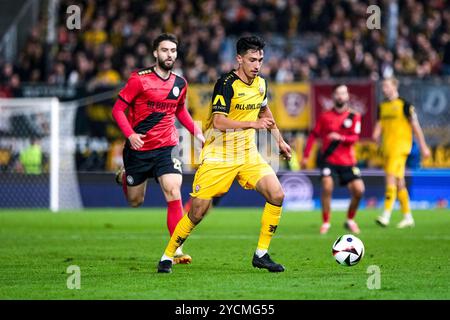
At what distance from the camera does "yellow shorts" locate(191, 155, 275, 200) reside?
9398 mm

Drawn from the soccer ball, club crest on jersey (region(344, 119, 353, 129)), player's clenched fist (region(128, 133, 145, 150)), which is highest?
club crest on jersey (region(344, 119, 353, 129))

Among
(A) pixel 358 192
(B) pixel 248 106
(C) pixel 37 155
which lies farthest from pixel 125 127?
(C) pixel 37 155

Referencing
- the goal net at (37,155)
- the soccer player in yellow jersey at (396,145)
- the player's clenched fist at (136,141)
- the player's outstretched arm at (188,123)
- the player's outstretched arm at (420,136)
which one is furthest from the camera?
the goal net at (37,155)

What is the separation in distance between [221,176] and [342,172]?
6093 millimetres

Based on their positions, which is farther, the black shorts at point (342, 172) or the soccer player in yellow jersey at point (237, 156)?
the black shorts at point (342, 172)

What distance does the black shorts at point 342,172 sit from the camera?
15.2 metres

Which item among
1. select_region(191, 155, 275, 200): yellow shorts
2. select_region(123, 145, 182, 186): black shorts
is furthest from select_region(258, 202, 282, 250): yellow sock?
select_region(123, 145, 182, 186): black shorts

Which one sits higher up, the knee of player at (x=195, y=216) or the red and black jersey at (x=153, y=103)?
the red and black jersey at (x=153, y=103)

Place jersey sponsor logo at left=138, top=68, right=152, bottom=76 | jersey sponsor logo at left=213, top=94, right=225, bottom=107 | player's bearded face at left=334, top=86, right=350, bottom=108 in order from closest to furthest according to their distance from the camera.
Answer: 1. jersey sponsor logo at left=213, top=94, right=225, bottom=107
2. jersey sponsor logo at left=138, top=68, right=152, bottom=76
3. player's bearded face at left=334, top=86, right=350, bottom=108

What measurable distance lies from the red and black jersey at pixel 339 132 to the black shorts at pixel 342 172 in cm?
6

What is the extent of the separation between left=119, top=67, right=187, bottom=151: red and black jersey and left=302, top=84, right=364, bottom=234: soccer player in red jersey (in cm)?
465

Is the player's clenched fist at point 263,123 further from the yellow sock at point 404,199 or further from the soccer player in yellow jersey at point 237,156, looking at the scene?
the yellow sock at point 404,199

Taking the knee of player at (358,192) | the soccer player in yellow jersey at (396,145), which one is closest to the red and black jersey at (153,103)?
the knee of player at (358,192)

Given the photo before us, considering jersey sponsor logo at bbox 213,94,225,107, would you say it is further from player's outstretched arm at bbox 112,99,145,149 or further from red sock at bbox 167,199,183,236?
red sock at bbox 167,199,183,236
